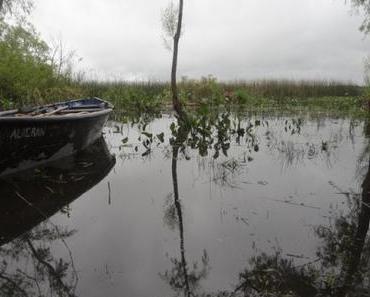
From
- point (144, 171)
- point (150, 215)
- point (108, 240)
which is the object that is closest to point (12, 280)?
point (108, 240)

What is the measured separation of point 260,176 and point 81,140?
3795 millimetres

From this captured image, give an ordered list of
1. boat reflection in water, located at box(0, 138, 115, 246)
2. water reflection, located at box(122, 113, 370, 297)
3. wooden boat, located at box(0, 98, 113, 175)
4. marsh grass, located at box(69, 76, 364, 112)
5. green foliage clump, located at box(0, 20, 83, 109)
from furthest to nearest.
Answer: marsh grass, located at box(69, 76, 364, 112), green foliage clump, located at box(0, 20, 83, 109), wooden boat, located at box(0, 98, 113, 175), boat reflection in water, located at box(0, 138, 115, 246), water reflection, located at box(122, 113, 370, 297)

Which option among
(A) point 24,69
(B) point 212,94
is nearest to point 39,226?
(A) point 24,69

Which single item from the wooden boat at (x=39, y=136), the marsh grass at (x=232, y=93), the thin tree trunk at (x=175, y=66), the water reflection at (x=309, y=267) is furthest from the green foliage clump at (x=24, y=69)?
the water reflection at (x=309, y=267)

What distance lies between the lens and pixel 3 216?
452 cm

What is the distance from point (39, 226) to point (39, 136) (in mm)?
2270

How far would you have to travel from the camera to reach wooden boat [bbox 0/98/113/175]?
5578 millimetres

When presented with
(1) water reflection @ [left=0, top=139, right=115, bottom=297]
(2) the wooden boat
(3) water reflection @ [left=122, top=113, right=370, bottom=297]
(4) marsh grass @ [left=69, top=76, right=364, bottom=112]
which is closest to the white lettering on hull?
(2) the wooden boat

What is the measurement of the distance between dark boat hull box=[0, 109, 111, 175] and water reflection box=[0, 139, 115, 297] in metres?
0.21

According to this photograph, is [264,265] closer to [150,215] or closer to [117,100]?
[150,215]

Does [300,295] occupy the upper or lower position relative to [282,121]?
lower

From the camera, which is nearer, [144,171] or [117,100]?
[144,171]

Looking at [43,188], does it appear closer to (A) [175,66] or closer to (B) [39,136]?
(B) [39,136]

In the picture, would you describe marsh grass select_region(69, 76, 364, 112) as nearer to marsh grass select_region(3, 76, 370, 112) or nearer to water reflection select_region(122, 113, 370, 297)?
marsh grass select_region(3, 76, 370, 112)
